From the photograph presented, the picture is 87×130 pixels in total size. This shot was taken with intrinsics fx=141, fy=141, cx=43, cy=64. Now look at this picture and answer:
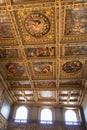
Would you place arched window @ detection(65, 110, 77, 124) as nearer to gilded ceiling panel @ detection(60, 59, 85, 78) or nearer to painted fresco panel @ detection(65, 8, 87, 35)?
gilded ceiling panel @ detection(60, 59, 85, 78)

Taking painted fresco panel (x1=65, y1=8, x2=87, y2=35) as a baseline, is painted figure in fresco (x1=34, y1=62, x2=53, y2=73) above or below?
below

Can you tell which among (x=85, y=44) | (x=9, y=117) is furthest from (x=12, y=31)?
(x=9, y=117)

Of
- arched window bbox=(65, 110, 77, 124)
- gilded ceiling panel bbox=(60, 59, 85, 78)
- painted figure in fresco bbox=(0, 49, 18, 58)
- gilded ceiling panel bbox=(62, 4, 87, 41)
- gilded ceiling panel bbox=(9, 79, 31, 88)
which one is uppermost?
gilded ceiling panel bbox=(62, 4, 87, 41)

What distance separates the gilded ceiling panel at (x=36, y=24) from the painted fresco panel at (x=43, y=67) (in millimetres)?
2381

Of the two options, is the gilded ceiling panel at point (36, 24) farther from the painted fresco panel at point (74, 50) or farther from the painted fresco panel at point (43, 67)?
the painted fresco panel at point (43, 67)

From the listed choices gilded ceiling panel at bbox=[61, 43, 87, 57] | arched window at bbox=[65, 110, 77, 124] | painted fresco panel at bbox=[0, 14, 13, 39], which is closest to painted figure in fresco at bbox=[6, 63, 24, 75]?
painted fresco panel at bbox=[0, 14, 13, 39]

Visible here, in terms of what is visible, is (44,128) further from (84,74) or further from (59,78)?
(84,74)

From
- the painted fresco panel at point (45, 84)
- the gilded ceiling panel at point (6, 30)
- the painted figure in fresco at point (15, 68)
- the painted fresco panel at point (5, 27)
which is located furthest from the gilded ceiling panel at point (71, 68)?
the painted fresco panel at point (5, 27)

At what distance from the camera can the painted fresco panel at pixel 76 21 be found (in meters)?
7.29

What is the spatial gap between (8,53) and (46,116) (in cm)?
855

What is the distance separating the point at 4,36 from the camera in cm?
880

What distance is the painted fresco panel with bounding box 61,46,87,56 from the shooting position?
30.7 ft

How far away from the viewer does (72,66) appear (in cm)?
1108

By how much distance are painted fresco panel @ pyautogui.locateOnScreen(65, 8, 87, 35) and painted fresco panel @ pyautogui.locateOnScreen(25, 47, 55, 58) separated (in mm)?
1820
